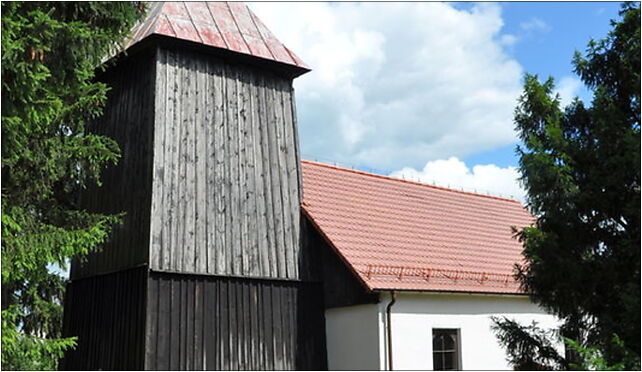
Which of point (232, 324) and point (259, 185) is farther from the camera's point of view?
point (259, 185)

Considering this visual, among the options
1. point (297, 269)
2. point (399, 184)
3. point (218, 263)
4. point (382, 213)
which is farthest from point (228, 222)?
point (399, 184)

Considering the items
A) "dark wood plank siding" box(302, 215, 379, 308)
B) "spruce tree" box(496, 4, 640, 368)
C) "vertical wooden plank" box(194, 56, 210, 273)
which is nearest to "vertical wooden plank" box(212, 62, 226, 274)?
"vertical wooden plank" box(194, 56, 210, 273)

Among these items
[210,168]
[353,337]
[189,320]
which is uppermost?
[210,168]

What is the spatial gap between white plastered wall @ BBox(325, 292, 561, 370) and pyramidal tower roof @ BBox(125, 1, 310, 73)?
571 cm

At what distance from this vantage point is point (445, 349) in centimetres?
1513

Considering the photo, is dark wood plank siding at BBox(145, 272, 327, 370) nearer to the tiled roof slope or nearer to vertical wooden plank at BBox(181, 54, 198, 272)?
vertical wooden plank at BBox(181, 54, 198, 272)

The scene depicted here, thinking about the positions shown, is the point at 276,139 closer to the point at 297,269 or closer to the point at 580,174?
the point at 297,269

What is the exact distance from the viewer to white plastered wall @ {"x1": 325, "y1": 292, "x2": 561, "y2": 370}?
1400 centimetres

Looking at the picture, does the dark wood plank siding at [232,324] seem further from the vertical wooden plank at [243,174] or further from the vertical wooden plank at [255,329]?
the vertical wooden plank at [243,174]

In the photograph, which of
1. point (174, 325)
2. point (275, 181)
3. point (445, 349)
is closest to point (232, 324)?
point (174, 325)

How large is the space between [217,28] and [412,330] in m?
7.67

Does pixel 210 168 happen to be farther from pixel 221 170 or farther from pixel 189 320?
pixel 189 320

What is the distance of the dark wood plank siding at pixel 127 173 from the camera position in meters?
13.6

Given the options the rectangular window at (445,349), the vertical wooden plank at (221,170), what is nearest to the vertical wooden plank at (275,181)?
A: the vertical wooden plank at (221,170)
